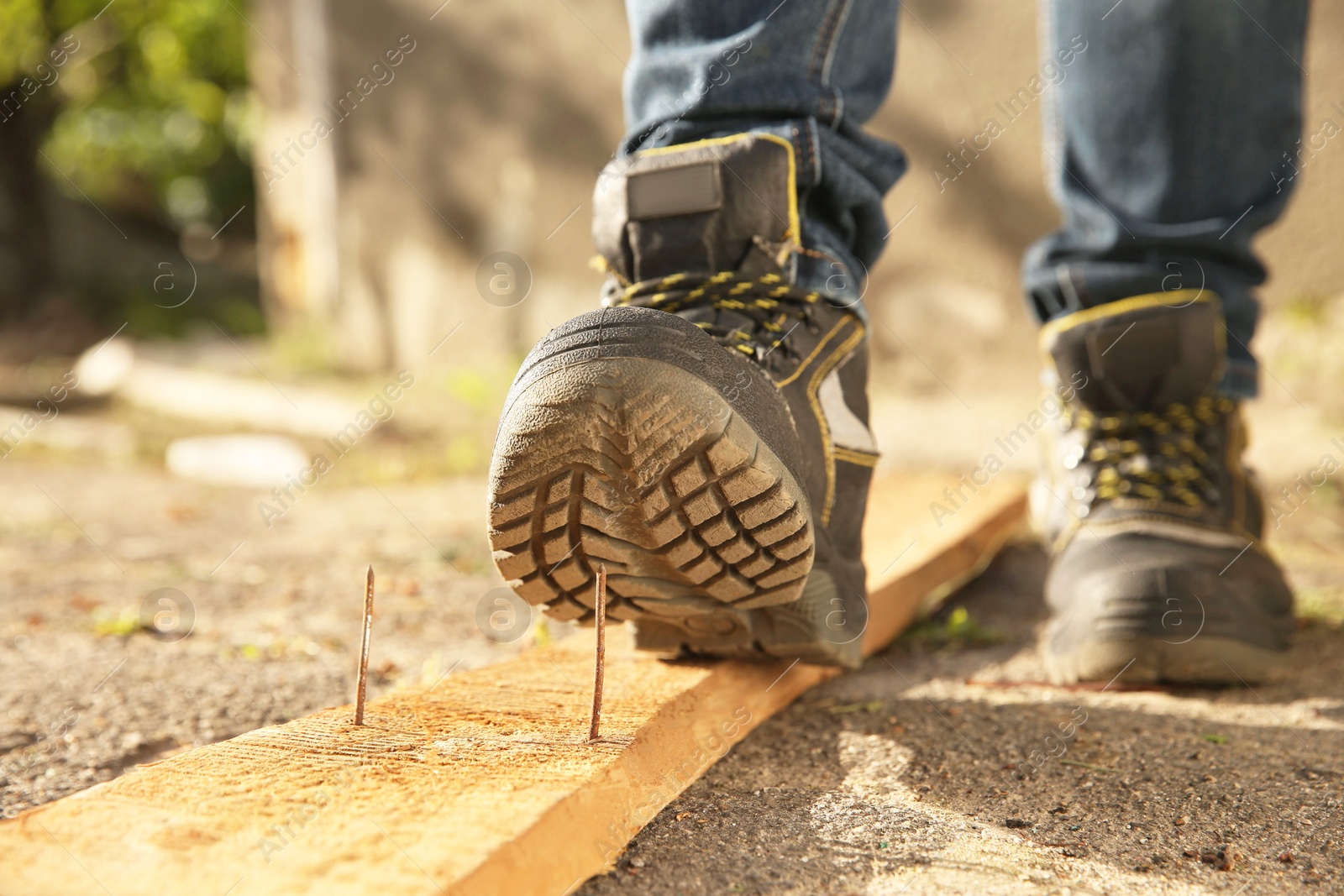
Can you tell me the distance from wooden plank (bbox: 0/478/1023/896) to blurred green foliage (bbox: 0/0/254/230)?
954cm

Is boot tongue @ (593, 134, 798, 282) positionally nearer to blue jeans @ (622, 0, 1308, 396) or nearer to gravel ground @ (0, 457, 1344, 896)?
blue jeans @ (622, 0, 1308, 396)

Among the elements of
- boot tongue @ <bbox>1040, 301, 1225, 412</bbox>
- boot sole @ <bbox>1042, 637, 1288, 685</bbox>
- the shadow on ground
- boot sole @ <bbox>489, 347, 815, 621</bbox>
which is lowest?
the shadow on ground

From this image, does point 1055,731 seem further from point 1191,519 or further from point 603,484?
point 603,484

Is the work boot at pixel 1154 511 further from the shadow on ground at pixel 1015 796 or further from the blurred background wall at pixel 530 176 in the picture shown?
the blurred background wall at pixel 530 176

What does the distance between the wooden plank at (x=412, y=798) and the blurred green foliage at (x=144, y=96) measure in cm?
954

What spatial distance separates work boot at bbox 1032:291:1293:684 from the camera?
4.42 feet

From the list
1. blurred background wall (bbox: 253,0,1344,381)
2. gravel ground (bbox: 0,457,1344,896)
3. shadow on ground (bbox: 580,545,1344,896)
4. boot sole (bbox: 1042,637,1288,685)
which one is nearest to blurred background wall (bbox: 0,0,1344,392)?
blurred background wall (bbox: 253,0,1344,381)

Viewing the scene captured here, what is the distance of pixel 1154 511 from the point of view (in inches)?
58.1

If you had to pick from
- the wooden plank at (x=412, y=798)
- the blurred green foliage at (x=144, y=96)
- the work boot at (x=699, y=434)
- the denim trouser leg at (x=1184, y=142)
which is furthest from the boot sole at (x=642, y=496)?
the blurred green foliage at (x=144, y=96)

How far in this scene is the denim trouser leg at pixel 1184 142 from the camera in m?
1.53

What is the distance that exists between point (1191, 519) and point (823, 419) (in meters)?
0.63

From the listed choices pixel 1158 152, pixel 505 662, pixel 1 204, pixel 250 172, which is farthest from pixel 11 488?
pixel 250 172

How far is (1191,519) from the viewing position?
4.81ft

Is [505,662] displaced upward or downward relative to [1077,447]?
downward
